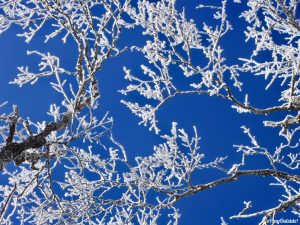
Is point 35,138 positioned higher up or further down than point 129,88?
further down

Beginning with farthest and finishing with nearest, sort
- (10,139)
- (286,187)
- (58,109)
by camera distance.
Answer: (286,187) → (58,109) → (10,139)

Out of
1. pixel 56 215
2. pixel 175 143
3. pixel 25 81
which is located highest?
pixel 25 81

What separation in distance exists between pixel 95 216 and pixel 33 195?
4.34ft

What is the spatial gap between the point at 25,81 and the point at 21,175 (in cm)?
181

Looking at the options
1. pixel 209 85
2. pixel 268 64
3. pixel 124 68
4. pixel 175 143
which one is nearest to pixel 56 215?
pixel 175 143

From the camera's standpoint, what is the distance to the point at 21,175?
21.5 ft

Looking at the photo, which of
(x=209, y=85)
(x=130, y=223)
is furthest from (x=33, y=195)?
(x=209, y=85)

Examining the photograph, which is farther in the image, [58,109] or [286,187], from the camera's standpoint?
[286,187]

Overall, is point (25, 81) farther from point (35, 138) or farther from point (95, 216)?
point (95, 216)

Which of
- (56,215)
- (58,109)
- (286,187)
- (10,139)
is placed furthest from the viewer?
(56,215)

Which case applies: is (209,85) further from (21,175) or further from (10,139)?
(21,175)

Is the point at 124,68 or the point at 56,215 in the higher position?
the point at 124,68

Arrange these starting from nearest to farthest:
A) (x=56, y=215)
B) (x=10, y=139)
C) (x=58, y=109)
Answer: (x=10, y=139) < (x=58, y=109) < (x=56, y=215)

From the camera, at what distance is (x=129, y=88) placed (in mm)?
5734
